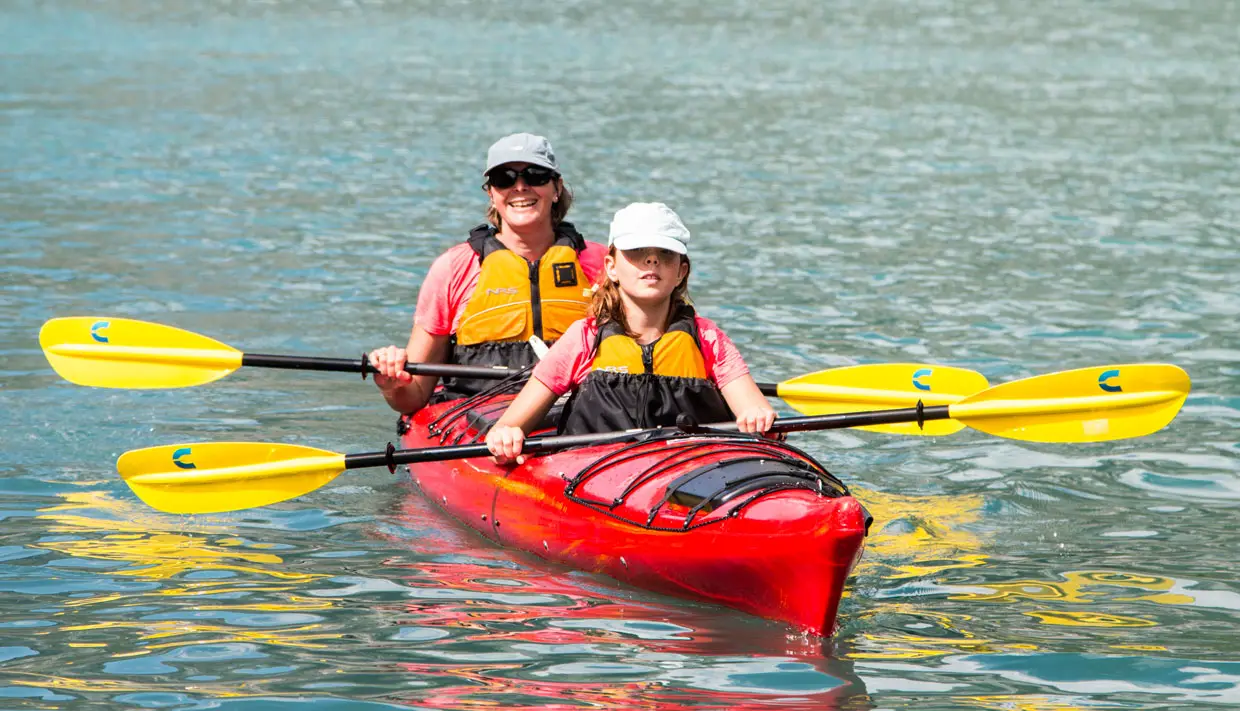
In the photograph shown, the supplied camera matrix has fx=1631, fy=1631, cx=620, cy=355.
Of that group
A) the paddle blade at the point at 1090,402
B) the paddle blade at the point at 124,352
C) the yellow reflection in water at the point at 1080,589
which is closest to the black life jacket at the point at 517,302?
the paddle blade at the point at 124,352

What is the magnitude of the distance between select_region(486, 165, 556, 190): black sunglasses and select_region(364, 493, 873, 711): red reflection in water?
1.78 m

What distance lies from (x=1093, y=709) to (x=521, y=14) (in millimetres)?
39015

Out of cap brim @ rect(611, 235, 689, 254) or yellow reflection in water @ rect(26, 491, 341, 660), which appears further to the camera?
cap brim @ rect(611, 235, 689, 254)

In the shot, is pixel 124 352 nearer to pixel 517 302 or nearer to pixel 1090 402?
pixel 517 302

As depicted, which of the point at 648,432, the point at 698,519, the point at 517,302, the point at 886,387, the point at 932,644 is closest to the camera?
the point at 932,644

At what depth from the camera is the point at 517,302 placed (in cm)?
753

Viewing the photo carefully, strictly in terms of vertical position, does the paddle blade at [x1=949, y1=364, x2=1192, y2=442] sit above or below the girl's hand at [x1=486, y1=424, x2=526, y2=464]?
above

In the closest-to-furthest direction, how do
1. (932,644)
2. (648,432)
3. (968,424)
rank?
1. (932,644)
2. (648,432)
3. (968,424)

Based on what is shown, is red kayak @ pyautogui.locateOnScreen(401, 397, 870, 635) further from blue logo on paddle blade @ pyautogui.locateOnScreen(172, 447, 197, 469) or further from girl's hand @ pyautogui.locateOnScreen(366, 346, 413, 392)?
blue logo on paddle blade @ pyautogui.locateOnScreen(172, 447, 197, 469)

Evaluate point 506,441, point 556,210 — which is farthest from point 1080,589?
point 556,210

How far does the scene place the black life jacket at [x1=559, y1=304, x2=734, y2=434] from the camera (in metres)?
6.17

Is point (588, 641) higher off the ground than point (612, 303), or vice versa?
point (612, 303)

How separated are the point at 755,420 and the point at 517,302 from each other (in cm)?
180

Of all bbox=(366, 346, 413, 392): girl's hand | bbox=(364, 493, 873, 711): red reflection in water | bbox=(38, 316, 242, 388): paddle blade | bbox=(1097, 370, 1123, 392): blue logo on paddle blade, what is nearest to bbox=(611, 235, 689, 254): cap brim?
bbox=(364, 493, 873, 711): red reflection in water
